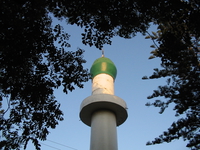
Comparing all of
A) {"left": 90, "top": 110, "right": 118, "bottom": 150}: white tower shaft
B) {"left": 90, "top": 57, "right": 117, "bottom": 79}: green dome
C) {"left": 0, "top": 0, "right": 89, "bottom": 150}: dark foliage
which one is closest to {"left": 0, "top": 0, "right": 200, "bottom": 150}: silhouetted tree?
{"left": 0, "top": 0, "right": 89, "bottom": 150}: dark foliage

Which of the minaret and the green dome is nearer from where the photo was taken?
the minaret

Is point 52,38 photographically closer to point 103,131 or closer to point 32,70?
point 32,70

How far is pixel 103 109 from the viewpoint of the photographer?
15352 millimetres

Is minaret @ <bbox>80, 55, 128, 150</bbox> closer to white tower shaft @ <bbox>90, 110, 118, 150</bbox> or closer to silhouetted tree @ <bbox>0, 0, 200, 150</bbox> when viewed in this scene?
white tower shaft @ <bbox>90, 110, 118, 150</bbox>

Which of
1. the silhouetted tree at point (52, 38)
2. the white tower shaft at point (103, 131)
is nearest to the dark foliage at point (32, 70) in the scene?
the silhouetted tree at point (52, 38)

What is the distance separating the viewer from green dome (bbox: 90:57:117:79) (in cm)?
1717

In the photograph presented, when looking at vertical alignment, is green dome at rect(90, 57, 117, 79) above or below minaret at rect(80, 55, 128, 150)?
above

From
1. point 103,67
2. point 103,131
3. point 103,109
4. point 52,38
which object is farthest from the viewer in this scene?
point 103,67

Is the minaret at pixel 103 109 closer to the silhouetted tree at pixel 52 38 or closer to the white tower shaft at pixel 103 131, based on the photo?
the white tower shaft at pixel 103 131

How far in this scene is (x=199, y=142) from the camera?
25.3 ft

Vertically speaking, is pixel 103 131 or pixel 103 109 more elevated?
pixel 103 109

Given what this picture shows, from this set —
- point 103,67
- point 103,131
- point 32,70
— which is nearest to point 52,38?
point 32,70

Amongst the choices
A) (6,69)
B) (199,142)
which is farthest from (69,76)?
(199,142)

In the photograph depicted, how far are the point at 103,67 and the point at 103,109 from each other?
3.33m
